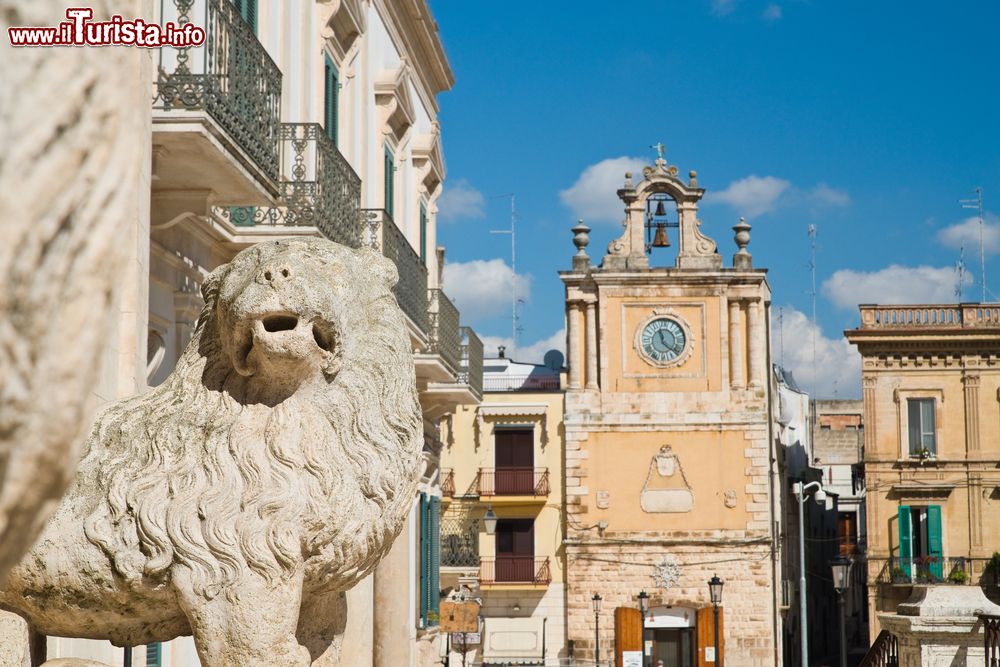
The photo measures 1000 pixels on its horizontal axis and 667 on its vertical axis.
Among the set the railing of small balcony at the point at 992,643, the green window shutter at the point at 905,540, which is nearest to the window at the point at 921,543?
the green window shutter at the point at 905,540

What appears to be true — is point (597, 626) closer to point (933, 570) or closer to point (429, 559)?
point (933, 570)

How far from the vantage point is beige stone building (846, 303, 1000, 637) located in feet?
122

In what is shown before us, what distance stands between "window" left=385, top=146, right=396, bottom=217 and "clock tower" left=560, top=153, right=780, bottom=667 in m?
19.9

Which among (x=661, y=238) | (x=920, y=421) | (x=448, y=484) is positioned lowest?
(x=448, y=484)

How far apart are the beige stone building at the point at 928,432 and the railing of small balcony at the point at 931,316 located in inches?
1.0

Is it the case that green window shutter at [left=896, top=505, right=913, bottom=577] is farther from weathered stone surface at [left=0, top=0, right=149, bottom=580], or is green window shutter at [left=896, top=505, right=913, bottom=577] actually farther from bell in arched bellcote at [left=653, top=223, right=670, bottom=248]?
weathered stone surface at [left=0, top=0, right=149, bottom=580]

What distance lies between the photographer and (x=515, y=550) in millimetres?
37312

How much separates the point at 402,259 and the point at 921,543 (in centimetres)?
2581

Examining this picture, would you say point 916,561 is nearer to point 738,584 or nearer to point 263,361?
point 738,584

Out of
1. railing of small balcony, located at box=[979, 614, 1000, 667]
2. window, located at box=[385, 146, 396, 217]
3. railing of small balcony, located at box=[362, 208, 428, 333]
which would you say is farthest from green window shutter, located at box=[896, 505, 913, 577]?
railing of small balcony, located at box=[979, 614, 1000, 667]

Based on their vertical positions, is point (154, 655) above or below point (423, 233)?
below

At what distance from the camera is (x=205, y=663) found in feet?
11.3

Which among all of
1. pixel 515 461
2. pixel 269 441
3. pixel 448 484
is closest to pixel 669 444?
pixel 515 461

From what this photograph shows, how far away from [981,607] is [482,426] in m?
28.5
